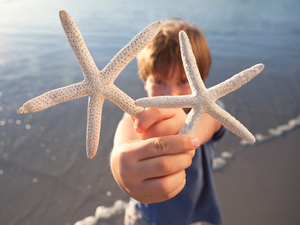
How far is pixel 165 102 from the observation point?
0.84m

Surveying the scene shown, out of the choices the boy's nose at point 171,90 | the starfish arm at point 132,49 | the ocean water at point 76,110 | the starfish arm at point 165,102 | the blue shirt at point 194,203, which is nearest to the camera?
the starfish arm at point 165,102

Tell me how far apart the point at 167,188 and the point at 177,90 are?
124 centimetres

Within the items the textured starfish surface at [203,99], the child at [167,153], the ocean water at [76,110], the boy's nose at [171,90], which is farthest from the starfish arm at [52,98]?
the ocean water at [76,110]

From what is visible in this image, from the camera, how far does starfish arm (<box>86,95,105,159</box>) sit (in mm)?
895

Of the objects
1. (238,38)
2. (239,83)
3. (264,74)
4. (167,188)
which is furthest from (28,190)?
(238,38)

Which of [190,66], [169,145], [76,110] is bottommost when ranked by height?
[76,110]

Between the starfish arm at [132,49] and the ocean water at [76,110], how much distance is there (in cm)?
214

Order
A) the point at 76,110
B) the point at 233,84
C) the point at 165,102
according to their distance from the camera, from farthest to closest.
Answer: the point at 76,110 < the point at 233,84 < the point at 165,102

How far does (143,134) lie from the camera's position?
0.95 meters

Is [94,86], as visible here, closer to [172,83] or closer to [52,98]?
[52,98]

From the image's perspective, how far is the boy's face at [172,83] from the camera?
1966mm

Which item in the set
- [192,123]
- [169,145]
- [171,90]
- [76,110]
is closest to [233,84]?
[192,123]

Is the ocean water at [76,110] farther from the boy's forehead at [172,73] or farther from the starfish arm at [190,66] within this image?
the starfish arm at [190,66]

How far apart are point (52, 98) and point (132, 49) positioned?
419 millimetres
